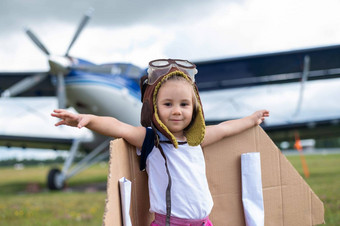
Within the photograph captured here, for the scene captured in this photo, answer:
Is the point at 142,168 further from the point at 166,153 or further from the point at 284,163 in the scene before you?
the point at 284,163

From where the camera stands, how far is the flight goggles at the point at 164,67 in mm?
1118

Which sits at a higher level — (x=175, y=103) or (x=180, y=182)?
(x=175, y=103)

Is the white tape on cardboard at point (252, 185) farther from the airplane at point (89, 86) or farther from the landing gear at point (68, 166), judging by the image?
the landing gear at point (68, 166)

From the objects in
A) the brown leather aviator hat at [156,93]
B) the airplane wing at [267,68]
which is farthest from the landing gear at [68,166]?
A: the brown leather aviator hat at [156,93]

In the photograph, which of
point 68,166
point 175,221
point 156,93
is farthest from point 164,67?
point 68,166

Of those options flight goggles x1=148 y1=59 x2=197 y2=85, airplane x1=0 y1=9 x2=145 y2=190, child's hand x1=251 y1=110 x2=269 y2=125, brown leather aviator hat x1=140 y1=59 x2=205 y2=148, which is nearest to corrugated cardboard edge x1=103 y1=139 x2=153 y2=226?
brown leather aviator hat x1=140 y1=59 x2=205 y2=148

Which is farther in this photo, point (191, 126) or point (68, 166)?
point (68, 166)

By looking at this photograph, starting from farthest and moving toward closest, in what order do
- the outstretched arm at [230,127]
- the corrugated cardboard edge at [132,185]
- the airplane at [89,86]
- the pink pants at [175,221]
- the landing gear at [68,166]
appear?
the landing gear at [68,166], the airplane at [89,86], the outstretched arm at [230,127], the pink pants at [175,221], the corrugated cardboard edge at [132,185]

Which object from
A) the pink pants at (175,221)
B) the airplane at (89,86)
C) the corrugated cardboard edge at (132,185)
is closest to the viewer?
the corrugated cardboard edge at (132,185)

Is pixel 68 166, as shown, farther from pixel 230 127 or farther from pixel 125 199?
pixel 125 199

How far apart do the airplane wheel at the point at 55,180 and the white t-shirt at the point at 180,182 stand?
5.50 metres

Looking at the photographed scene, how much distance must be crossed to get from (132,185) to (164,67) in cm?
40

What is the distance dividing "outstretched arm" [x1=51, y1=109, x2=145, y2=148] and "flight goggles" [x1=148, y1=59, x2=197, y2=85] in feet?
0.59

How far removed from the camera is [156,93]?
1.11 meters
